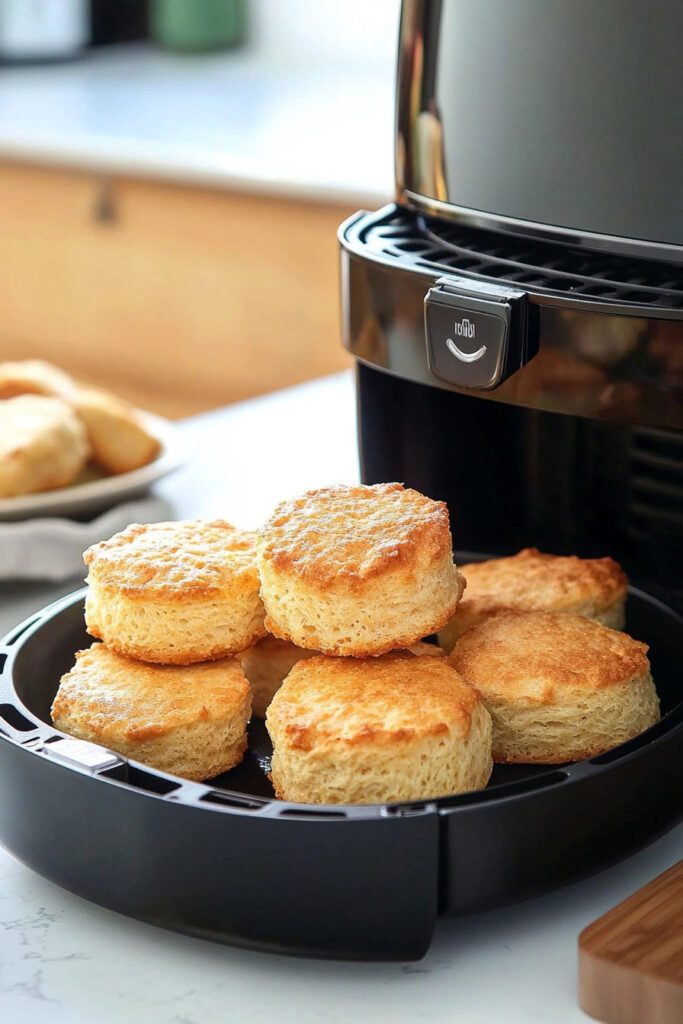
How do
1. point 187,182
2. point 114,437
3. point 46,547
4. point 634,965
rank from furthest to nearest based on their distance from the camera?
point 187,182, point 114,437, point 46,547, point 634,965

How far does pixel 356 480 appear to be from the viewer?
130 centimetres

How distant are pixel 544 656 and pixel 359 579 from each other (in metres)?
0.12

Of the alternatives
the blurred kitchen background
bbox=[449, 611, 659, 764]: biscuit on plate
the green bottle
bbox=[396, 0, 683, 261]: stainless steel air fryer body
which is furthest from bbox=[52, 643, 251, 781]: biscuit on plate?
the green bottle

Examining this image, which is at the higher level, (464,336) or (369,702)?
(464,336)

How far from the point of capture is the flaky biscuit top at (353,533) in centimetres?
71

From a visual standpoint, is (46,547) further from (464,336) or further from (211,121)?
(211,121)

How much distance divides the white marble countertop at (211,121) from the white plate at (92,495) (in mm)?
1025

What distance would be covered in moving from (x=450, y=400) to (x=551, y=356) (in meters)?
0.19

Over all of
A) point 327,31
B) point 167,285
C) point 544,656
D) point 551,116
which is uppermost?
point 551,116

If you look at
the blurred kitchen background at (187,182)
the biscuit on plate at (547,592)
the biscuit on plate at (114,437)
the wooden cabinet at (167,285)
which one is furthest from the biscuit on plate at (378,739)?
the wooden cabinet at (167,285)

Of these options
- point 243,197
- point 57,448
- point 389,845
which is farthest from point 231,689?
point 243,197

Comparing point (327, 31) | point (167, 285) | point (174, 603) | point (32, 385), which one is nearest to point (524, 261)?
point (174, 603)

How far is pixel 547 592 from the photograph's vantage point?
0.85 m

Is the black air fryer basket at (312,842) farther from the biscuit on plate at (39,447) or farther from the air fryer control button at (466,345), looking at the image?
the biscuit on plate at (39,447)
